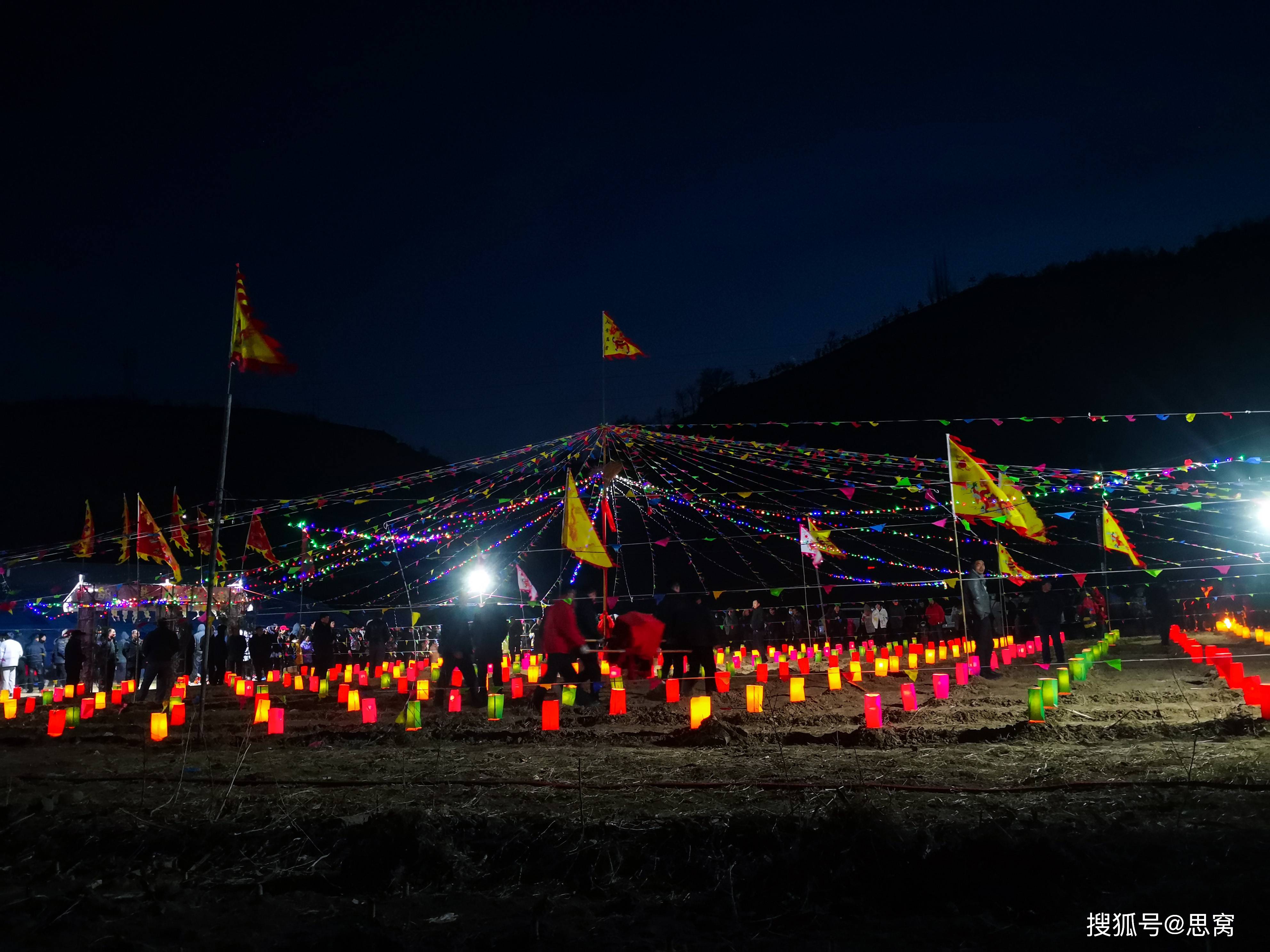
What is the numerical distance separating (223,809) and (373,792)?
96 centimetres

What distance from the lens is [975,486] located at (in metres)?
13.5

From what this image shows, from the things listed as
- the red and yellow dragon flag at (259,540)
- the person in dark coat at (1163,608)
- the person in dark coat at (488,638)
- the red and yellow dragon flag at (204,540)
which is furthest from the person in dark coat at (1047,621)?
the red and yellow dragon flag at (204,540)

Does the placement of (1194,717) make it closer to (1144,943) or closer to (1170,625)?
(1144,943)

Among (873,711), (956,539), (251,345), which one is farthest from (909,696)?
(251,345)

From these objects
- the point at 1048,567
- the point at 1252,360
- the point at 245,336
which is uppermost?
the point at 1252,360

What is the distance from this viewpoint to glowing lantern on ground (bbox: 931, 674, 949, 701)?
32.3 ft

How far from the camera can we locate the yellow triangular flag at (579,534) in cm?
1170

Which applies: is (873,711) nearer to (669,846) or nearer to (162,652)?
(669,846)

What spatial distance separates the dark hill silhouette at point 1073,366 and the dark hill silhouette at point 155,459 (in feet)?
80.4

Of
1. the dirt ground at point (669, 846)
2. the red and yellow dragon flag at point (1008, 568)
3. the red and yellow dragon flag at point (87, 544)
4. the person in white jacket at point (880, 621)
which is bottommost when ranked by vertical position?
the dirt ground at point (669, 846)

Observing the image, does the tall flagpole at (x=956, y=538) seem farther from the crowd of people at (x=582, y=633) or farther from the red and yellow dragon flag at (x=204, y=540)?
the red and yellow dragon flag at (x=204, y=540)

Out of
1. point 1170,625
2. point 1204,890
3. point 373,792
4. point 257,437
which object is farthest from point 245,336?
point 257,437

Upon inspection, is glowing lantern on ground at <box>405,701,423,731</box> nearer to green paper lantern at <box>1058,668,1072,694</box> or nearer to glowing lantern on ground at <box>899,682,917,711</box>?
glowing lantern on ground at <box>899,682,917,711</box>

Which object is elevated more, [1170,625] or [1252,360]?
[1252,360]
